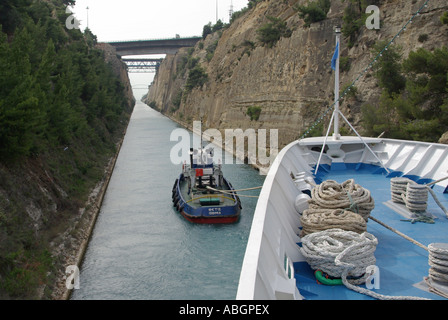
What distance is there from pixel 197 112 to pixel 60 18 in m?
21.1

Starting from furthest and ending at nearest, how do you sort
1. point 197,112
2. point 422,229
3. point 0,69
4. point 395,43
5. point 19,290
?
point 197,112, point 395,43, point 0,69, point 19,290, point 422,229

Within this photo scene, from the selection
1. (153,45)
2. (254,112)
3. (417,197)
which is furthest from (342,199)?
(153,45)

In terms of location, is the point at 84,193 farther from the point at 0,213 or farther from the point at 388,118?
the point at 388,118

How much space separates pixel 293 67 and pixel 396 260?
26.0 metres

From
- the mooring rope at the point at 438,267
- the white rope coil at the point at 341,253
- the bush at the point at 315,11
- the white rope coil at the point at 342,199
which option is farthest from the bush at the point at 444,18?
the mooring rope at the point at 438,267

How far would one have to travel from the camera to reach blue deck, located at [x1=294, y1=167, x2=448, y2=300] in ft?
13.7

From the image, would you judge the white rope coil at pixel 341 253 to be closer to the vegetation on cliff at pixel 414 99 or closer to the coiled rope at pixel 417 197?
the coiled rope at pixel 417 197

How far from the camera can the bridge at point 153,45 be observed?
282 feet

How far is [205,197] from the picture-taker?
1680cm

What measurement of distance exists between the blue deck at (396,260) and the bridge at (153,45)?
82378 mm

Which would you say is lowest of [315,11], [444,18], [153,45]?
[444,18]

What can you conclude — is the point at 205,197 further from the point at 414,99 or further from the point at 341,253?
the point at 341,253
